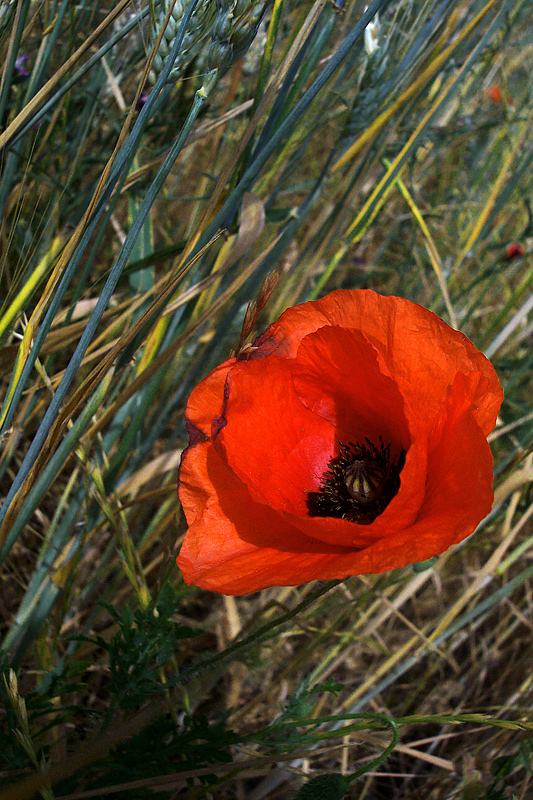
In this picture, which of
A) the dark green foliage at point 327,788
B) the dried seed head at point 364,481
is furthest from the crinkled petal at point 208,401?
the dark green foliage at point 327,788

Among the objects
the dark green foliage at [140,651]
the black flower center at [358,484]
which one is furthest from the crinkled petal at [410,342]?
the dark green foliage at [140,651]

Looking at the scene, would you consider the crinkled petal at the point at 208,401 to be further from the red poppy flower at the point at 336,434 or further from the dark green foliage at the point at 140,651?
the dark green foliage at the point at 140,651

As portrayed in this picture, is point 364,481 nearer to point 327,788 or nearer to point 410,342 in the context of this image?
point 410,342

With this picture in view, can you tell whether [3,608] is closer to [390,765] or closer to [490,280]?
[390,765]

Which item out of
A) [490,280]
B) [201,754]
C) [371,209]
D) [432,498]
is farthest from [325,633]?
[490,280]

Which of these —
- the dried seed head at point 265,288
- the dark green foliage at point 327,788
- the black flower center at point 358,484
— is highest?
the dried seed head at point 265,288

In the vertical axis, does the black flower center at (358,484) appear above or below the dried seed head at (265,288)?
below

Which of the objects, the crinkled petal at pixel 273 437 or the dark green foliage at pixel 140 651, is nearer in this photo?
the crinkled petal at pixel 273 437
